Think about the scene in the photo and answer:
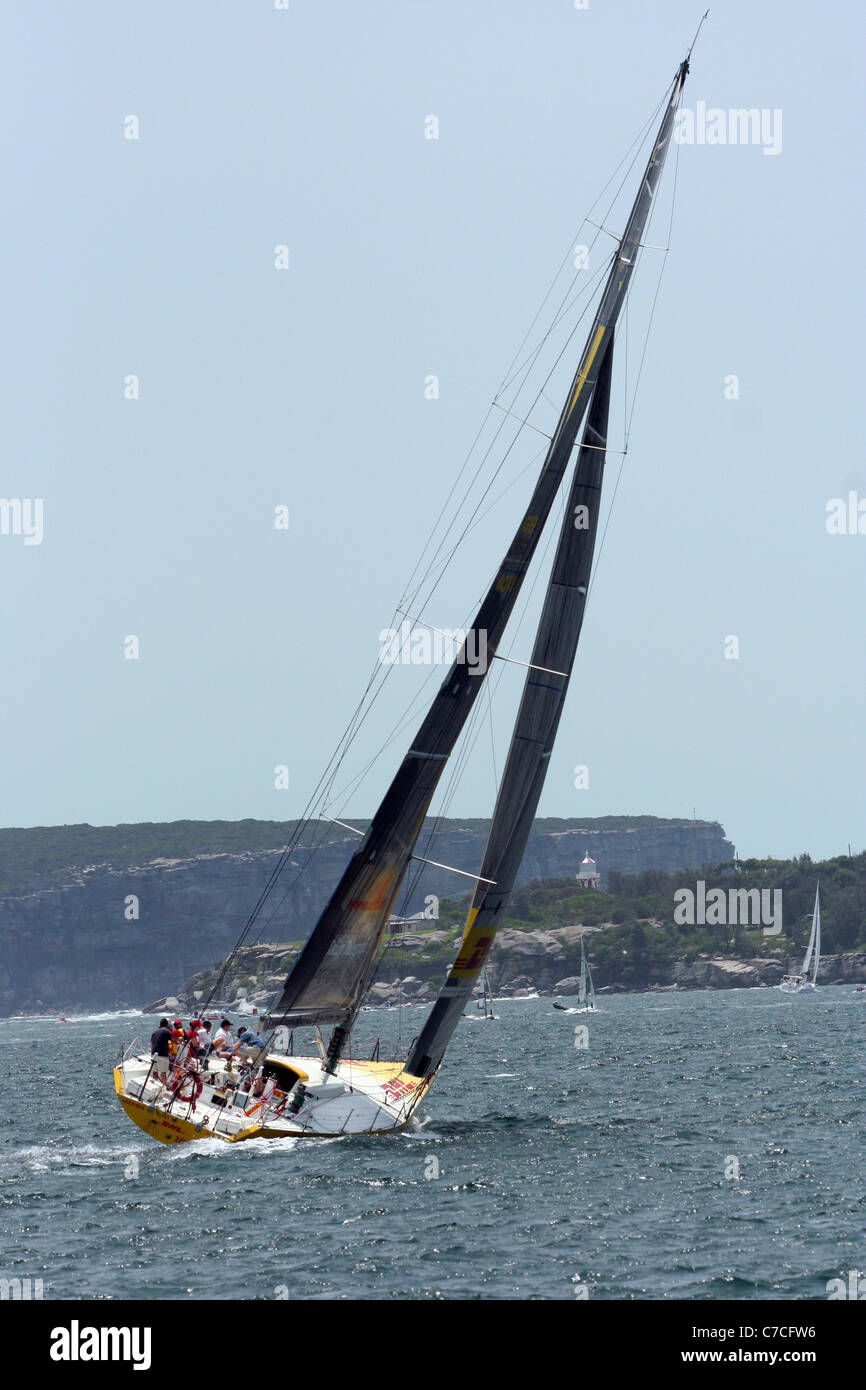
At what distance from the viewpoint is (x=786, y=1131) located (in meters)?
28.5

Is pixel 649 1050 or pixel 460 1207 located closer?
pixel 460 1207

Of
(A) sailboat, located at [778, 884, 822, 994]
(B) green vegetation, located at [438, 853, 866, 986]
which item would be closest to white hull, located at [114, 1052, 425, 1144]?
(A) sailboat, located at [778, 884, 822, 994]

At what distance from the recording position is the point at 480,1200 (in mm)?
21641

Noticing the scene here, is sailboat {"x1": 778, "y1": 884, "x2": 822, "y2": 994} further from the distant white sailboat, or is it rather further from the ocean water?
the ocean water

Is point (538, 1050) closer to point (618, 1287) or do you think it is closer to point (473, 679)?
point (473, 679)

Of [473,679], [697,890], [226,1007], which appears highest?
[473,679]

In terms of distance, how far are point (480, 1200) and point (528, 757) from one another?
9.07m

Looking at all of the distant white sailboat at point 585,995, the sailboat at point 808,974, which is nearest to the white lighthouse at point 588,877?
the sailboat at point 808,974

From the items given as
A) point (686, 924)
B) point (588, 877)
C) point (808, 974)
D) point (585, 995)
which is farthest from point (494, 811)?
point (588, 877)

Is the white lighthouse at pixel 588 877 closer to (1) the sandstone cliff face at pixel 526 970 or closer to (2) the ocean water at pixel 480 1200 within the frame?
(1) the sandstone cliff face at pixel 526 970

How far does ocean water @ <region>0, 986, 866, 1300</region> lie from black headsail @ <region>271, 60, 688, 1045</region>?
2833 mm

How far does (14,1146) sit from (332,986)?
7230mm

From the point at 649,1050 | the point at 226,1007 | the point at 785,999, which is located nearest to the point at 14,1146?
the point at 649,1050

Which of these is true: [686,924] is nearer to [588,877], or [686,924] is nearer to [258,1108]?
[588,877]
